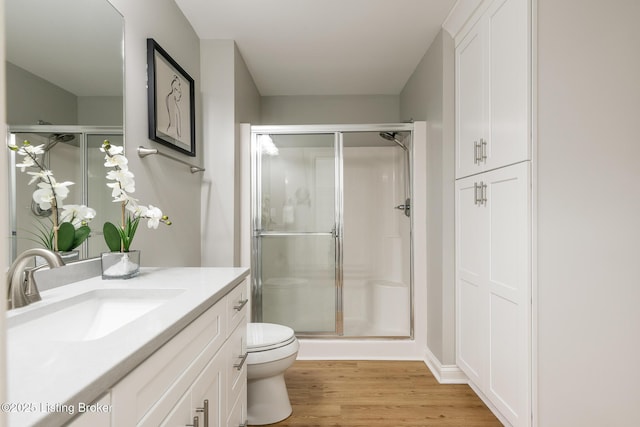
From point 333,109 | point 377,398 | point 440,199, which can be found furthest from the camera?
point 333,109

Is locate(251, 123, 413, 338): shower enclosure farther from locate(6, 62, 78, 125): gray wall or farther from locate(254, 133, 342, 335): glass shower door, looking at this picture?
locate(6, 62, 78, 125): gray wall

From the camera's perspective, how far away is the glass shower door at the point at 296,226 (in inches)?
120

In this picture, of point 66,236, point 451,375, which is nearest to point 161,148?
point 66,236

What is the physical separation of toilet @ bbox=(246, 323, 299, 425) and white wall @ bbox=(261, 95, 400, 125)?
104 inches

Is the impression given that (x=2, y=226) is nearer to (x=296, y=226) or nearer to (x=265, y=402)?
(x=265, y=402)

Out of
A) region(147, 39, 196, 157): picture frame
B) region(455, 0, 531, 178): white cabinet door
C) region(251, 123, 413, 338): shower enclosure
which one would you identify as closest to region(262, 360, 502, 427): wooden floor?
region(251, 123, 413, 338): shower enclosure

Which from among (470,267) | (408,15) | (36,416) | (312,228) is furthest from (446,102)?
(36,416)

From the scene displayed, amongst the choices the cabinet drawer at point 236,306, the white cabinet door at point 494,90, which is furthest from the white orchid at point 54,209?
the white cabinet door at point 494,90

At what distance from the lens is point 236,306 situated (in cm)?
152

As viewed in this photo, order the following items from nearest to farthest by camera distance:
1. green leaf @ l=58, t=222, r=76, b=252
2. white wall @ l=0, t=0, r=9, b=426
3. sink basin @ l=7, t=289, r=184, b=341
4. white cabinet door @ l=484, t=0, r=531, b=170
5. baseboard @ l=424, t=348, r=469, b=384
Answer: white wall @ l=0, t=0, r=9, b=426 < sink basin @ l=7, t=289, r=184, b=341 < green leaf @ l=58, t=222, r=76, b=252 < white cabinet door @ l=484, t=0, r=531, b=170 < baseboard @ l=424, t=348, r=469, b=384

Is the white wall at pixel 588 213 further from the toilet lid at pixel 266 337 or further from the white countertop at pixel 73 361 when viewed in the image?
the white countertop at pixel 73 361

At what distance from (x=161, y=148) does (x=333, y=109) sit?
239 centimetres

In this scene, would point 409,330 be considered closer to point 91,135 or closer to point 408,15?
point 408,15

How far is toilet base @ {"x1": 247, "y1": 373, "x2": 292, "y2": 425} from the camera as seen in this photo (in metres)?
2.01
